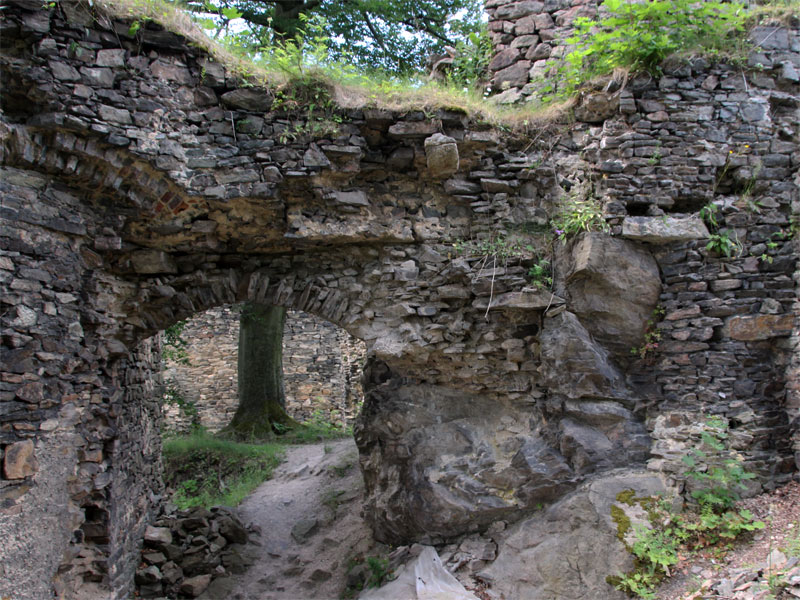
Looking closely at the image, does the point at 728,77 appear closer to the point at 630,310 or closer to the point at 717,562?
Result: the point at 630,310

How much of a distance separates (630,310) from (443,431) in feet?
6.24

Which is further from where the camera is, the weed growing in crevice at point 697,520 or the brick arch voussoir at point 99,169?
the brick arch voussoir at point 99,169

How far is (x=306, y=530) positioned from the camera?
20.2 feet

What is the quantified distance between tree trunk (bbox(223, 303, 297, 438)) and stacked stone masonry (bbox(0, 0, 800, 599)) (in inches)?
144

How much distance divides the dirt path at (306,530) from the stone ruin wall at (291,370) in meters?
3.92

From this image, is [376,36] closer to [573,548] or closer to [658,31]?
[658,31]

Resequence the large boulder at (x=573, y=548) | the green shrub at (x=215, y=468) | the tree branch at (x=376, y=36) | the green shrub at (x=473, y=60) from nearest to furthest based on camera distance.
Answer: the large boulder at (x=573, y=548)
the green shrub at (x=473, y=60)
the green shrub at (x=215, y=468)
the tree branch at (x=376, y=36)

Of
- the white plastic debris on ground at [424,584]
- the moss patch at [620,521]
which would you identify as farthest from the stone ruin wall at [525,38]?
the white plastic debris on ground at [424,584]

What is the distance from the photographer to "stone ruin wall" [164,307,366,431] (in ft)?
38.0

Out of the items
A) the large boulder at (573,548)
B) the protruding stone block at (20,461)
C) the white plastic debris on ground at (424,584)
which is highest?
the protruding stone block at (20,461)

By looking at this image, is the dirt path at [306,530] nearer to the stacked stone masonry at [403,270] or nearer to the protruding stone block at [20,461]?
the stacked stone masonry at [403,270]

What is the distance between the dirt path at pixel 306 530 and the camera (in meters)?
5.39

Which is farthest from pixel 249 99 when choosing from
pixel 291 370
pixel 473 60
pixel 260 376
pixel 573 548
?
pixel 291 370

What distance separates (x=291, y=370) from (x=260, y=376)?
2.82m
